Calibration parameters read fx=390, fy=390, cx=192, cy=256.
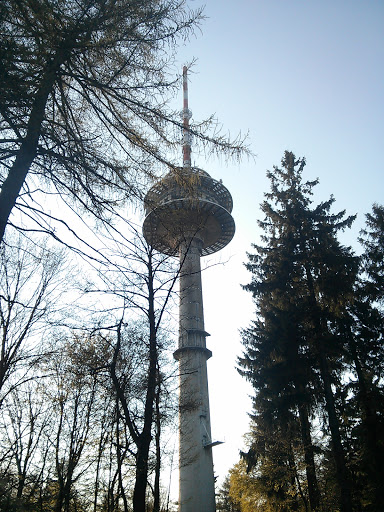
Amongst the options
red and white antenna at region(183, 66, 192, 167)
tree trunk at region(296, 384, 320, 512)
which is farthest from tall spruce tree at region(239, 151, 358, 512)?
red and white antenna at region(183, 66, 192, 167)

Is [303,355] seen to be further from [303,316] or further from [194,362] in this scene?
[194,362]

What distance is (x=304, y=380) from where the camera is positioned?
13641 mm

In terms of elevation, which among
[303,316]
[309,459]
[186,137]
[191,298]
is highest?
[191,298]

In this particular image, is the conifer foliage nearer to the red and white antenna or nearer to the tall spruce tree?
the tall spruce tree

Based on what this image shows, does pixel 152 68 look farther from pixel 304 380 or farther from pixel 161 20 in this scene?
pixel 304 380

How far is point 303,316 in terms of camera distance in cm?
1409

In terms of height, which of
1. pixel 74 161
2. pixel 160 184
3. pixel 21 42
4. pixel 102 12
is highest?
pixel 102 12

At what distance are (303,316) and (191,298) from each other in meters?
9.54

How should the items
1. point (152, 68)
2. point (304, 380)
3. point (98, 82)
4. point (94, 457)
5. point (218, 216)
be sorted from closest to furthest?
point (98, 82), point (152, 68), point (94, 457), point (304, 380), point (218, 216)

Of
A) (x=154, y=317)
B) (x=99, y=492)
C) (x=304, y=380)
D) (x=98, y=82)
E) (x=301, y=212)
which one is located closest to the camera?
(x=98, y=82)

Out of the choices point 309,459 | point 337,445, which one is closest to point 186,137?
point 337,445

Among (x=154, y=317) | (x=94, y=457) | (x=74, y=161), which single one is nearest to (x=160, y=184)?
(x=74, y=161)

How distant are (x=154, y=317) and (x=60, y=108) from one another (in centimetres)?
449

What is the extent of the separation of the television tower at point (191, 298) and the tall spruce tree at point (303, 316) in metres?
2.94
